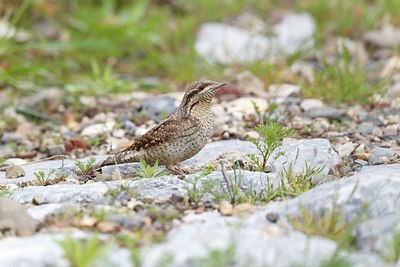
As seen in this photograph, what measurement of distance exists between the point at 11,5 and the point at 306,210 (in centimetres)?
718

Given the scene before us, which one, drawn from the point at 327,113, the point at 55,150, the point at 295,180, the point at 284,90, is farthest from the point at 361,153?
the point at 55,150

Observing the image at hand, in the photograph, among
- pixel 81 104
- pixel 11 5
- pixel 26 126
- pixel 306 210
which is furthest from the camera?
pixel 11 5

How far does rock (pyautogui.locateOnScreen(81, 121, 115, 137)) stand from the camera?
7938 mm

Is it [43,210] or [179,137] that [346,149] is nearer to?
[179,137]

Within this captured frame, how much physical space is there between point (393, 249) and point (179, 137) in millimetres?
2443

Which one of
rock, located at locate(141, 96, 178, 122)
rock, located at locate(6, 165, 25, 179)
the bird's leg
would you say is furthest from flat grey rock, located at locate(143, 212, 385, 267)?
rock, located at locate(141, 96, 178, 122)

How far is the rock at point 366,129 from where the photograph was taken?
23.9 ft

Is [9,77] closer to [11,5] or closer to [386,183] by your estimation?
[11,5]

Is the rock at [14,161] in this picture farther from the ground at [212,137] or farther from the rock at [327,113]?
the rock at [327,113]

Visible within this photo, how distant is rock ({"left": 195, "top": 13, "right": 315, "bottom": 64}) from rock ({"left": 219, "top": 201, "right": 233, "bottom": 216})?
4895 mm

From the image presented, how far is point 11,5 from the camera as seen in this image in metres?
10.7

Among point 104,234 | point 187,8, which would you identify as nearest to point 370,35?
point 187,8

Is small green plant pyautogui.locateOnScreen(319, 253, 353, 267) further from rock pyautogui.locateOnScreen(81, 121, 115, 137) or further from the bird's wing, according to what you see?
rock pyautogui.locateOnScreen(81, 121, 115, 137)

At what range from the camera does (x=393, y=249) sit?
383cm
